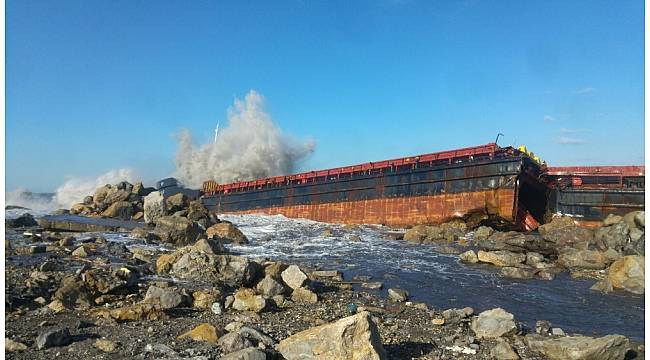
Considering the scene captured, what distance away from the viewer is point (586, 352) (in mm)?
5426

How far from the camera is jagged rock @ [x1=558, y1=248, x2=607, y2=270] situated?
13.8m

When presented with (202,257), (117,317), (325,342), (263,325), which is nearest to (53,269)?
(202,257)

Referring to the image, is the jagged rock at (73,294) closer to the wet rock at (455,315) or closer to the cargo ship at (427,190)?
the wet rock at (455,315)

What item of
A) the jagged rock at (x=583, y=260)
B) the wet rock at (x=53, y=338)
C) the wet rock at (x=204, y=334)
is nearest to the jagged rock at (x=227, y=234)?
the jagged rock at (x=583, y=260)

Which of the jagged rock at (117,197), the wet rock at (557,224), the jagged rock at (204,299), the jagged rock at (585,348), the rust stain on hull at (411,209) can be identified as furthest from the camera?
the jagged rock at (117,197)

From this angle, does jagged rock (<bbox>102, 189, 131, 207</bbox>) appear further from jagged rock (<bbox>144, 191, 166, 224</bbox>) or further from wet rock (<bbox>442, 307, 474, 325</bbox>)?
wet rock (<bbox>442, 307, 474, 325</bbox>)

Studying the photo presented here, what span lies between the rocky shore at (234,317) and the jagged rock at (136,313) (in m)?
0.02

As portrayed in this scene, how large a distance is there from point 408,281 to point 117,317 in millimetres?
7753

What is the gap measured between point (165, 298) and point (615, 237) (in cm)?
1773

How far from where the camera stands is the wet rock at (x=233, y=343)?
507 centimetres

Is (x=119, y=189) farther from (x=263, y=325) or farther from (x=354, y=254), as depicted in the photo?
(x=263, y=325)

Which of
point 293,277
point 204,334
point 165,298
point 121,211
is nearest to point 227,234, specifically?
point 293,277

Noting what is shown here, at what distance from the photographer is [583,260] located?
13938mm

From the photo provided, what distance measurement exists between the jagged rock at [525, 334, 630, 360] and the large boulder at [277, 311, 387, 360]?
105 inches
